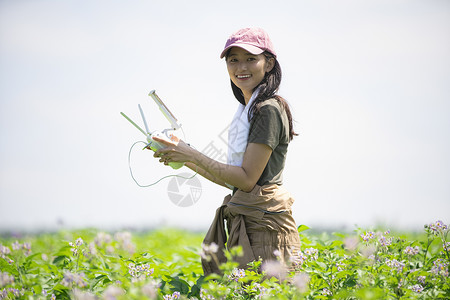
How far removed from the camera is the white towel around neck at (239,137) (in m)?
2.78

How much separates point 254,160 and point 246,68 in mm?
604

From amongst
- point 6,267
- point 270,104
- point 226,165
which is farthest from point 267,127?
point 6,267

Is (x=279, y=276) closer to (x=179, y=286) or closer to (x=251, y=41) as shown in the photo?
(x=179, y=286)

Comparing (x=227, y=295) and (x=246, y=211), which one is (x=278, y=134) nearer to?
(x=246, y=211)

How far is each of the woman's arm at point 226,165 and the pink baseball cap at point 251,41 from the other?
594mm

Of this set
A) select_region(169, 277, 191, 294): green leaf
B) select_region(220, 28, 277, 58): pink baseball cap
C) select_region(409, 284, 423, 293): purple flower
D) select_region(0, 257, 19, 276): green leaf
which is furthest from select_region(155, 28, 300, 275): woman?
select_region(0, 257, 19, 276): green leaf

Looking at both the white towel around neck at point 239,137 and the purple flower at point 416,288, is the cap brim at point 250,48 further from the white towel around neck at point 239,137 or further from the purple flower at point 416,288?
the purple flower at point 416,288

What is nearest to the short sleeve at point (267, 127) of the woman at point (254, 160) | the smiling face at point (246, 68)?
the woman at point (254, 160)

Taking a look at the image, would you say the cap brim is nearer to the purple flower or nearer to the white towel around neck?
the white towel around neck

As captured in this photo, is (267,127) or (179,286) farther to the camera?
(179,286)

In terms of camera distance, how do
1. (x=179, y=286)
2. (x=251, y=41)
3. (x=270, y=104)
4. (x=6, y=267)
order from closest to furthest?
1. (x=270, y=104)
2. (x=251, y=41)
3. (x=179, y=286)
4. (x=6, y=267)

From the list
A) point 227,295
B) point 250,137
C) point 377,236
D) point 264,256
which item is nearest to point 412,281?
point 377,236

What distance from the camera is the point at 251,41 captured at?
9.39ft

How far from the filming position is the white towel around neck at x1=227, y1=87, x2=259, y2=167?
2777 mm
